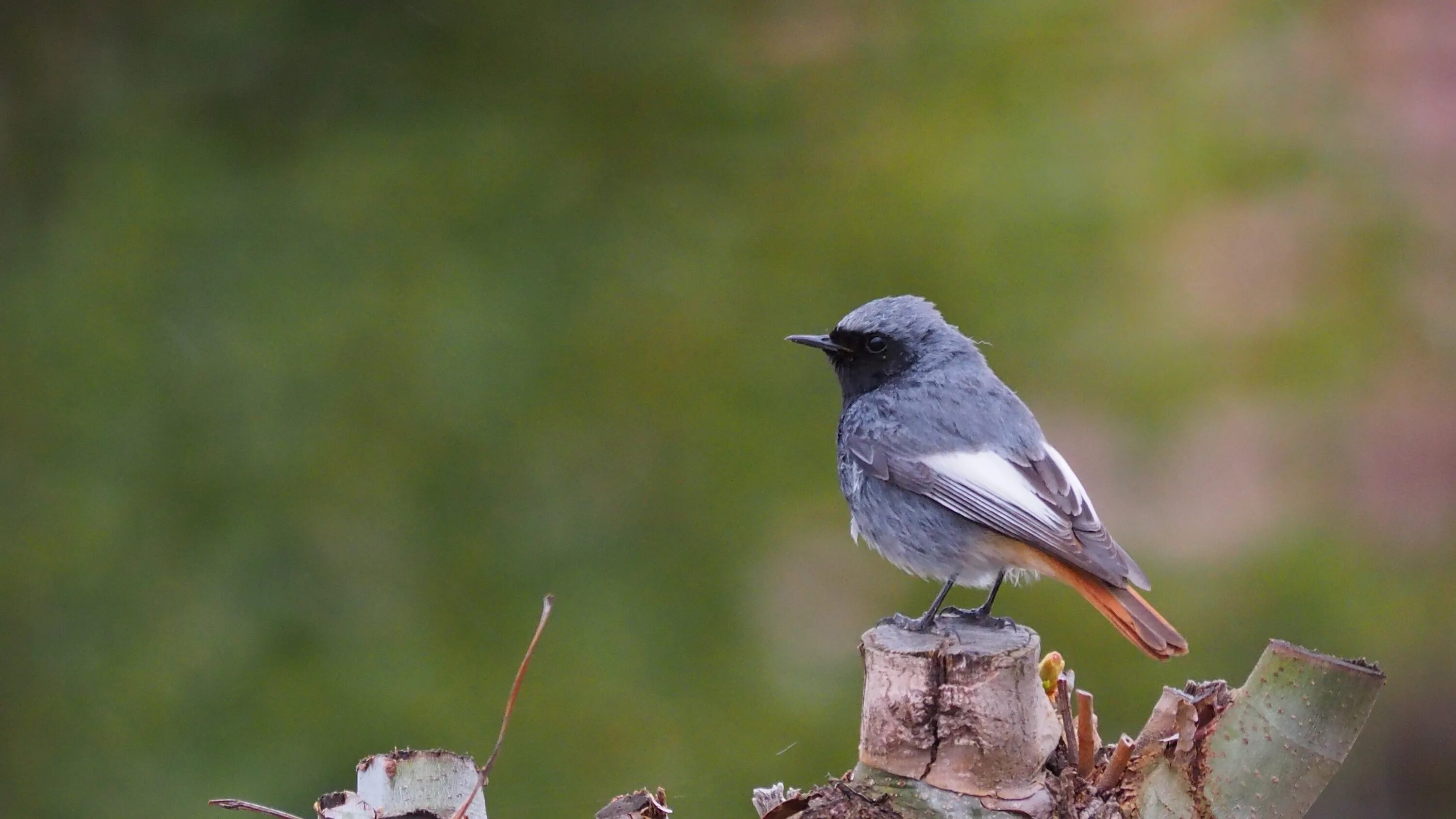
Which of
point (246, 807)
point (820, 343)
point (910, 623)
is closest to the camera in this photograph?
point (246, 807)

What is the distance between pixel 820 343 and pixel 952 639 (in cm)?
151

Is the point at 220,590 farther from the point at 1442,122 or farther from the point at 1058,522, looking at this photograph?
the point at 1442,122

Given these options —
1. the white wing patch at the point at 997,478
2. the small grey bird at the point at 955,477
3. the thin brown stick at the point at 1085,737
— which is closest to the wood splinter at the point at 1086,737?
the thin brown stick at the point at 1085,737

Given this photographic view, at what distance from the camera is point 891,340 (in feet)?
12.7

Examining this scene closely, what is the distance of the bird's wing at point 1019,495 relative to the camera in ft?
10.4

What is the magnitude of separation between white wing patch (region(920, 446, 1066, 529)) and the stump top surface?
0.62 m

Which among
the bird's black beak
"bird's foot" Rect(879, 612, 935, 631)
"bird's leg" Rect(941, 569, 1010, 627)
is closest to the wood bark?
"bird's foot" Rect(879, 612, 935, 631)

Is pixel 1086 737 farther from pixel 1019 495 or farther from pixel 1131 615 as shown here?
pixel 1019 495

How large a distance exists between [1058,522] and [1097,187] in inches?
82.6

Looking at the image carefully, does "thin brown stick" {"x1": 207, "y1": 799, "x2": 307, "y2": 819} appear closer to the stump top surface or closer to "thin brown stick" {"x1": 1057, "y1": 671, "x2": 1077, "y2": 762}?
the stump top surface

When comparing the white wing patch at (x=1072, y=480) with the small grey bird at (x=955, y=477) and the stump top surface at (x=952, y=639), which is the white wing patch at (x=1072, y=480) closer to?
the small grey bird at (x=955, y=477)

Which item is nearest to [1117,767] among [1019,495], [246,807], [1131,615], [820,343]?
[1131,615]

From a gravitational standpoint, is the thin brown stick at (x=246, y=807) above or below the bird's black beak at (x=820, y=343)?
below

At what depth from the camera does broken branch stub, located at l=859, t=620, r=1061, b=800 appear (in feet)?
7.32
